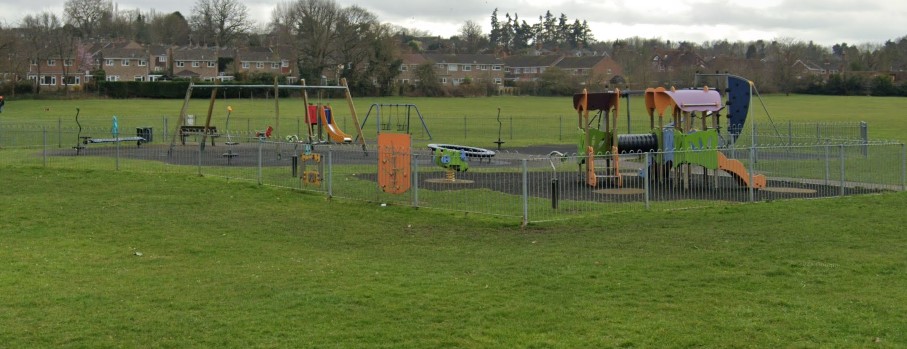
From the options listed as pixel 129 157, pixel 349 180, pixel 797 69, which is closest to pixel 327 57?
pixel 797 69

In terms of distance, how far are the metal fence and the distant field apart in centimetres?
1324

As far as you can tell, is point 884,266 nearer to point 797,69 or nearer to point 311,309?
point 311,309

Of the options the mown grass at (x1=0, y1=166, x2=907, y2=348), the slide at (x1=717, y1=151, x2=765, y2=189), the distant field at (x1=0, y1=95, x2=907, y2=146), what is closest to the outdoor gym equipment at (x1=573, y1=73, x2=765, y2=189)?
the slide at (x1=717, y1=151, x2=765, y2=189)

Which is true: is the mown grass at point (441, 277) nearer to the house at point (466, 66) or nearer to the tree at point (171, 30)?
the house at point (466, 66)

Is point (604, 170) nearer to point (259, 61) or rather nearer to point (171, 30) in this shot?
point (259, 61)

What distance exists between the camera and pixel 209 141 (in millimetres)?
46750

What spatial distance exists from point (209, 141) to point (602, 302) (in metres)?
37.1

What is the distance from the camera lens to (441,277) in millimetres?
13805

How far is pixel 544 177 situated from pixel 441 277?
15.3 meters

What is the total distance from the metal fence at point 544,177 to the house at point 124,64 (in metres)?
102

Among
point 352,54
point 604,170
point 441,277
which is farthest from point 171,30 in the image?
point 441,277

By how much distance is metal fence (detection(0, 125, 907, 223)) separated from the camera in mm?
22344

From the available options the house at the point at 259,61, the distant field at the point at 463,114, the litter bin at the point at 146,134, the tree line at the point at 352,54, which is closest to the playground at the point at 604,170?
the litter bin at the point at 146,134

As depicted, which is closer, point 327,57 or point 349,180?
point 349,180
